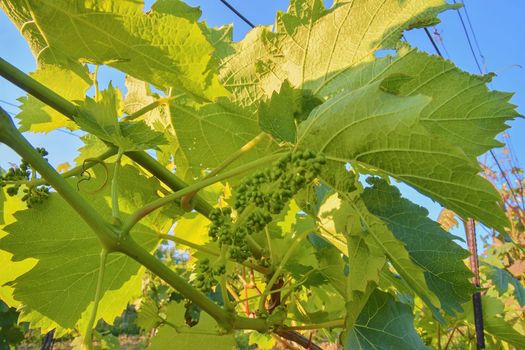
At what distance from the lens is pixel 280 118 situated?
34.9 inches

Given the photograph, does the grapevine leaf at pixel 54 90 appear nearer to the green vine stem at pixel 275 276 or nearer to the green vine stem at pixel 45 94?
the green vine stem at pixel 45 94

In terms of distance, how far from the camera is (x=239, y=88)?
45.7 inches

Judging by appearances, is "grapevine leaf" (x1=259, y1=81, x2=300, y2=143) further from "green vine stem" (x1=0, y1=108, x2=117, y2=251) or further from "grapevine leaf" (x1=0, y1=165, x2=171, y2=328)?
"grapevine leaf" (x1=0, y1=165, x2=171, y2=328)

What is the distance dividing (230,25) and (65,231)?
65 centimetres

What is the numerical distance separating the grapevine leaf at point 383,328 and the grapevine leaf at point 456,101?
15.5 inches

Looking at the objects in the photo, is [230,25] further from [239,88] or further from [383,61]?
[383,61]

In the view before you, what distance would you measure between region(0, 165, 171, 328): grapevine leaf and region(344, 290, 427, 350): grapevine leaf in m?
0.56

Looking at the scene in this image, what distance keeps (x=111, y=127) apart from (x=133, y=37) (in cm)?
19

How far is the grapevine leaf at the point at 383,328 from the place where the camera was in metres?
1.05

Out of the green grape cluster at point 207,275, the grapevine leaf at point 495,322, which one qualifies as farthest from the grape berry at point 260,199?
the grapevine leaf at point 495,322

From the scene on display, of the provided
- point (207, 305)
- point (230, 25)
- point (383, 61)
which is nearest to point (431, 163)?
point (383, 61)

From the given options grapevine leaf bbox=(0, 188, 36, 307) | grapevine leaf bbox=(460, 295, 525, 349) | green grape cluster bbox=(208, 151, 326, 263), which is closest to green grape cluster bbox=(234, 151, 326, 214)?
green grape cluster bbox=(208, 151, 326, 263)

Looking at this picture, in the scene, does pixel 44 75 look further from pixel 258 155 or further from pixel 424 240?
pixel 424 240

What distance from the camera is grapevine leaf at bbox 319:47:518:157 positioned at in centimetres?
89
